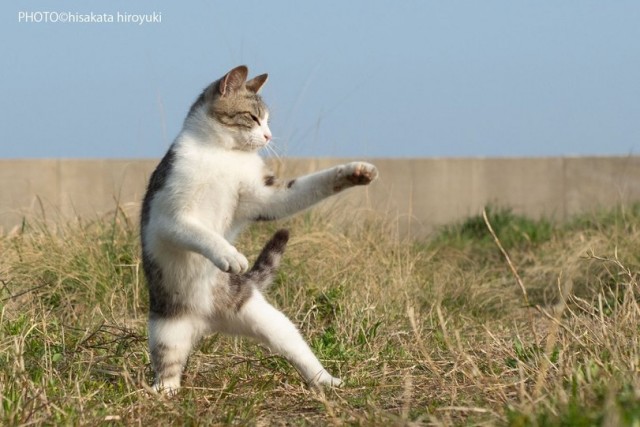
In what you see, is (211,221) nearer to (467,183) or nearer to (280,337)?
(280,337)

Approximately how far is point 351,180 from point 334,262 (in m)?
2.80

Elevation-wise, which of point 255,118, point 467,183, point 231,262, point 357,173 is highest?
point 255,118

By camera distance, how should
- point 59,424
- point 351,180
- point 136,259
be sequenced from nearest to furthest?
point 59,424, point 351,180, point 136,259

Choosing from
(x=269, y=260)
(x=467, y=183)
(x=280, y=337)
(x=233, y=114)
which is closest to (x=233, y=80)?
(x=233, y=114)

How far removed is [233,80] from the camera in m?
4.41

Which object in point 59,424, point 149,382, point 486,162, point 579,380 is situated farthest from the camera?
point 486,162

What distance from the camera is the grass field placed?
3.28 meters

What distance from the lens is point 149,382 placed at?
169 inches

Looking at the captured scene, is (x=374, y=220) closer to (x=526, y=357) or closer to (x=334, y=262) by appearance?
(x=334, y=262)

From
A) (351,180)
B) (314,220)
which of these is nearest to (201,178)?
(351,180)

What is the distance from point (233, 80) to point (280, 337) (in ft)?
3.90

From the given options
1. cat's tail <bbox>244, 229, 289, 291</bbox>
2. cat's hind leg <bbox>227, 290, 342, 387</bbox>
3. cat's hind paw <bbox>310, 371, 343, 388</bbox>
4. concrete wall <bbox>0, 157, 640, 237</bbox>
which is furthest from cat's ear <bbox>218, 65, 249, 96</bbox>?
concrete wall <bbox>0, 157, 640, 237</bbox>

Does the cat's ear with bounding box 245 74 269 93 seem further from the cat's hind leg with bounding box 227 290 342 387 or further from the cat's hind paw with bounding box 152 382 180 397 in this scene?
the cat's hind paw with bounding box 152 382 180 397

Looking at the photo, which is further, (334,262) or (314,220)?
(314,220)
